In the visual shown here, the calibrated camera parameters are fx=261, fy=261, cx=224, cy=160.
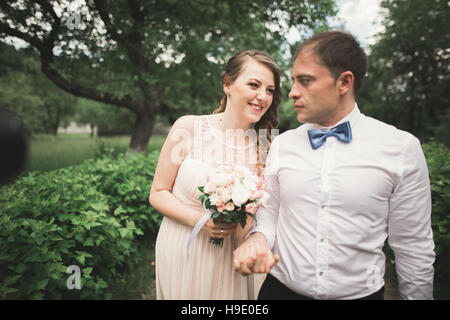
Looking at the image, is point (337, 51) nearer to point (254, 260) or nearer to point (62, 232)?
point (254, 260)

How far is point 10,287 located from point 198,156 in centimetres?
175

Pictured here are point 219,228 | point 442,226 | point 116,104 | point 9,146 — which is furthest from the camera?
point 116,104

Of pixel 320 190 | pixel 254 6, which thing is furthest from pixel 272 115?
pixel 254 6

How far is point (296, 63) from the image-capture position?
1668mm

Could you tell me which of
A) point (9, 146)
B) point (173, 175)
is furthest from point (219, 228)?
point (9, 146)

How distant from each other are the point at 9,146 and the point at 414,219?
4632 millimetres

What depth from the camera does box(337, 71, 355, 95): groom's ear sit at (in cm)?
160

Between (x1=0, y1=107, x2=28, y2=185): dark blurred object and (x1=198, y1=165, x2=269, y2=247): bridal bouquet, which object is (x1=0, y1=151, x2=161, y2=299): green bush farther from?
(x1=198, y1=165, x2=269, y2=247): bridal bouquet

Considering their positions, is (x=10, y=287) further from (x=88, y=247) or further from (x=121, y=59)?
(x=121, y=59)

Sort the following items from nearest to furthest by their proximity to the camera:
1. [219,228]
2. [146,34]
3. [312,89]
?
[312,89] < [219,228] < [146,34]

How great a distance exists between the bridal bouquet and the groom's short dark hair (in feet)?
2.70

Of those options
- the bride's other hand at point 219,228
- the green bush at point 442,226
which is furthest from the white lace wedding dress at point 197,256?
the green bush at point 442,226

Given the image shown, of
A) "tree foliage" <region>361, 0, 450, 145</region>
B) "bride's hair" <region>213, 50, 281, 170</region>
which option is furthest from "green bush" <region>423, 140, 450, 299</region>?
"tree foliage" <region>361, 0, 450, 145</region>

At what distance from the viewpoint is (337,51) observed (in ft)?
5.14
